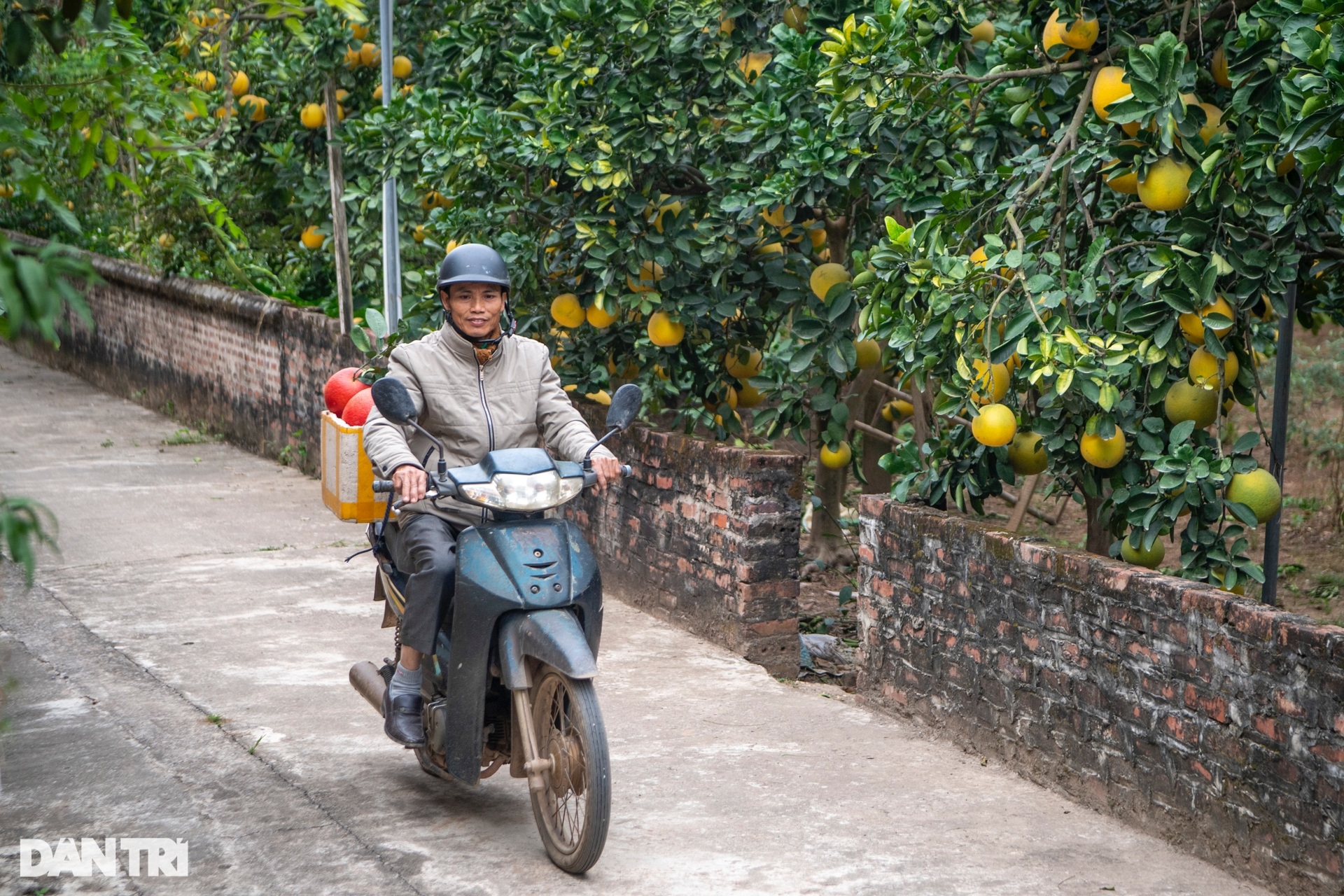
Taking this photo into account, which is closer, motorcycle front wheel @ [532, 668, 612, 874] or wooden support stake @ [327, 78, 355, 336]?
motorcycle front wheel @ [532, 668, 612, 874]

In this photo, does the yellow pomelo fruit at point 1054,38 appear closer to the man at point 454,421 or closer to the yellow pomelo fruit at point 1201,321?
the yellow pomelo fruit at point 1201,321

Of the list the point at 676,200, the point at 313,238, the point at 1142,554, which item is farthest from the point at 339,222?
the point at 1142,554

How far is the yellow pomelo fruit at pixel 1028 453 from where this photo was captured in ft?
17.4

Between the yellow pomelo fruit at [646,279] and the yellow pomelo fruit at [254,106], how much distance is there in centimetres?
594

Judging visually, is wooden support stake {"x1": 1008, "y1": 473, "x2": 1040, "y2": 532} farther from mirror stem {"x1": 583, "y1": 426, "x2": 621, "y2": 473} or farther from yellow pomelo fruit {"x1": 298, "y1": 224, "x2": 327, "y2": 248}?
yellow pomelo fruit {"x1": 298, "y1": 224, "x2": 327, "y2": 248}

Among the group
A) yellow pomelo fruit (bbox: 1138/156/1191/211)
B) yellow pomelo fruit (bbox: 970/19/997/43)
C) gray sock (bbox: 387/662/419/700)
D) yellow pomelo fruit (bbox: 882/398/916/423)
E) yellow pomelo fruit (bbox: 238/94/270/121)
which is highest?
yellow pomelo fruit (bbox: 238/94/270/121)

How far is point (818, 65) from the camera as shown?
6316mm

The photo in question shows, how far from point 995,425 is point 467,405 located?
177cm

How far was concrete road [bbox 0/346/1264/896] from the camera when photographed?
429 centimetres

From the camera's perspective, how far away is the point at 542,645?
4164 mm

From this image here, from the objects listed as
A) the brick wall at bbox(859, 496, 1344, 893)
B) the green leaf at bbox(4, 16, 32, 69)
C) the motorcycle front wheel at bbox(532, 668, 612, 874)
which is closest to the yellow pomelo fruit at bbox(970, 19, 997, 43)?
the brick wall at bbox(859, 496, 1344, 893)

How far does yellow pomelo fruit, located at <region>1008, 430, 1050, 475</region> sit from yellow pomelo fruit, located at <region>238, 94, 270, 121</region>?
8270 mm

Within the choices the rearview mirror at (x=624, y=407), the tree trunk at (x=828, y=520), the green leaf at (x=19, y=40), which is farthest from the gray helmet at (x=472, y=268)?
the tree trunk at (x=828, y=520)

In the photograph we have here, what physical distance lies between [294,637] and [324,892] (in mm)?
2728
